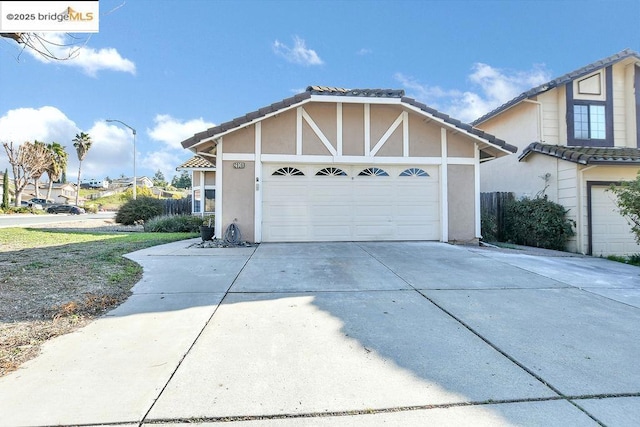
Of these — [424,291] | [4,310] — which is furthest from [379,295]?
[4,310]

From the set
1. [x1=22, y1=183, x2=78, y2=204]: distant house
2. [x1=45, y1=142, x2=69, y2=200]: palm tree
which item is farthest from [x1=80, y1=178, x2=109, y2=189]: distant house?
[x1=45, y1=142, x2=69, y2=200]: palm tree

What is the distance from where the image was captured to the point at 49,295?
427 centimetres

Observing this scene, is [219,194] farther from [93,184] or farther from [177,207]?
[93,184]

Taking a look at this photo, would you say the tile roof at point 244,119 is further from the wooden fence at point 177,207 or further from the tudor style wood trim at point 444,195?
the wooden fence at point 177,207

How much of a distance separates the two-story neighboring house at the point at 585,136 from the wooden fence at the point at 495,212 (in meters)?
0.90

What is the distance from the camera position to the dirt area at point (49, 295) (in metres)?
3.07

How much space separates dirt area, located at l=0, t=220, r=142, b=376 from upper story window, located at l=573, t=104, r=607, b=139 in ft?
47.1

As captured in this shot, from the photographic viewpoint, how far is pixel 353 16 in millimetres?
11602

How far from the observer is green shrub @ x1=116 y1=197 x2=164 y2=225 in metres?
17.8

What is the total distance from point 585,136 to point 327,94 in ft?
31.5

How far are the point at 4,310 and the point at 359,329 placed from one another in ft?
13.5

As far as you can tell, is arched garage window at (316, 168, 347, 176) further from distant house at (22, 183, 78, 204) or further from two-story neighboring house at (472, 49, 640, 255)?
distant house at (22, 183, 78, 204)

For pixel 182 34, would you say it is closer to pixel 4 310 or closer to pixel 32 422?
pixel 4 310

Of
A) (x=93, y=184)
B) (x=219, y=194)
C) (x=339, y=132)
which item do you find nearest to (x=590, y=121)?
(x=339, y=132)
